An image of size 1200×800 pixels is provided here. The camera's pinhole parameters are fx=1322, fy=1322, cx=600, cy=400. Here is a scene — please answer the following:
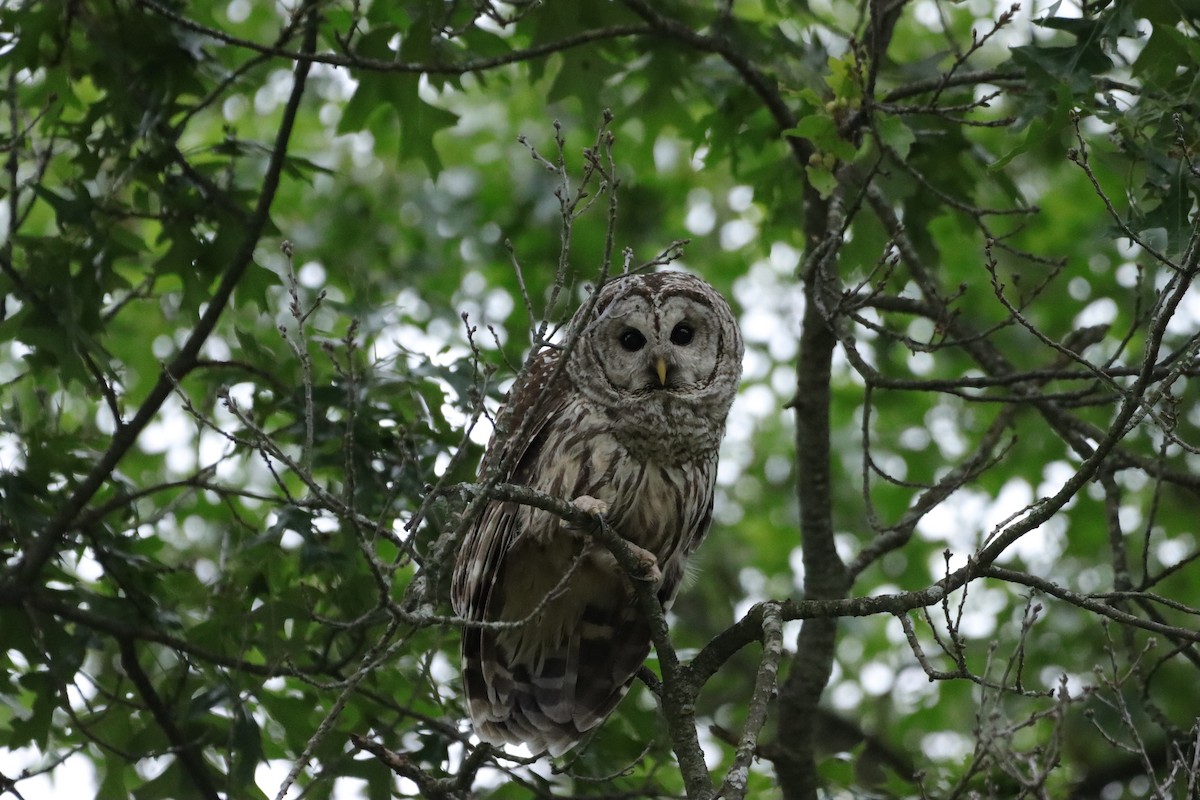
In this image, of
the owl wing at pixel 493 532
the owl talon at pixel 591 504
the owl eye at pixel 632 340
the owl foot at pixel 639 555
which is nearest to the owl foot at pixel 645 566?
the owl foot at pixel 639 555

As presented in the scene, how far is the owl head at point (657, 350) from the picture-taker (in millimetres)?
4371

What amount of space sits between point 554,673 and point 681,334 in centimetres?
127

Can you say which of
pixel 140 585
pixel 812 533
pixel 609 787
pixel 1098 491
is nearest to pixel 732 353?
pixel 812 533

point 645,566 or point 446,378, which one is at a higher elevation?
point 446,378

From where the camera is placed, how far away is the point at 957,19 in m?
10.2

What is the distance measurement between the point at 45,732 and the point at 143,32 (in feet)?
8.44

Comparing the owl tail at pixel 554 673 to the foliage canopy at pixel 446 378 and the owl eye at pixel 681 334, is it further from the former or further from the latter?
the owl eye at pixel 681 334

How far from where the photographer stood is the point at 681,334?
459 cm

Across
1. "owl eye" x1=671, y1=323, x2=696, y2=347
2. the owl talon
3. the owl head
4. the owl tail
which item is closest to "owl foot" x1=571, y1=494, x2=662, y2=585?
the owl talon

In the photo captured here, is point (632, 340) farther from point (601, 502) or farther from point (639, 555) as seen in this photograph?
point (639, 555)

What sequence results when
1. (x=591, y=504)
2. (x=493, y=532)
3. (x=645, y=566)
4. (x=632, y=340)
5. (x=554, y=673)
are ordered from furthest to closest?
(x=554, y=673) → (x=632, y=340) → (x=493, y=532) → (x=591, y=504) → (x=645, y=566)

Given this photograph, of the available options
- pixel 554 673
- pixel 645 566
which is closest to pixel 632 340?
pixel 645 566

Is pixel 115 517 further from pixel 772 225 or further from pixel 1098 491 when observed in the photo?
pixel 1098 491

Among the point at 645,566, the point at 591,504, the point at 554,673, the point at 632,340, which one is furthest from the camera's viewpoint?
the point at 554,673
